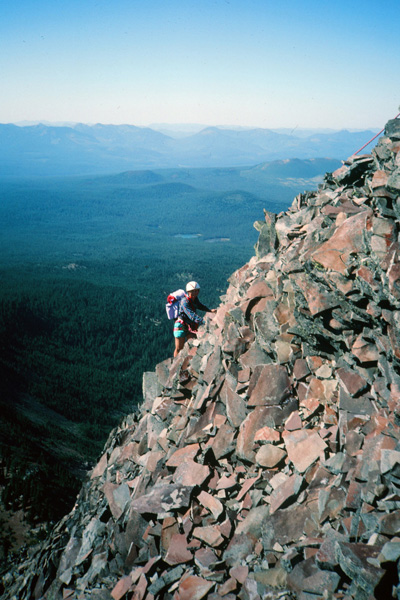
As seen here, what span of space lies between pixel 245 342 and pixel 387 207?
20.4 feet

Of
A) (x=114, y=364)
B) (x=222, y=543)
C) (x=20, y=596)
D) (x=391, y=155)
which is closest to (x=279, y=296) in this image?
(x=391, y=155)

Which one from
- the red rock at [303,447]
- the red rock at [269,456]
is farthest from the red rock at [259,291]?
the red rock at [269,456]

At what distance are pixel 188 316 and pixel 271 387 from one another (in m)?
6.70

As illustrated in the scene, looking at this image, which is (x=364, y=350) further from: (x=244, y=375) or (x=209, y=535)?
(x=209, y=535)

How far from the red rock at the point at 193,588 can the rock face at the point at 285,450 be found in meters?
0.03

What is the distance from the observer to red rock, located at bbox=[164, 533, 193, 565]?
9953mm

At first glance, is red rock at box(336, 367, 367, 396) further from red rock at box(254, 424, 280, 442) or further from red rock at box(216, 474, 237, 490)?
red rock at box(216, 474, 237, 490)

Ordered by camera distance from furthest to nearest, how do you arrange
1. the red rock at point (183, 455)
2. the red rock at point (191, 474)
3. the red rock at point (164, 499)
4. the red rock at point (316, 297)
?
the red rock at point (183, 455) < the red rock at point (191, 474) < the red rock at point (164, 499) < the red rock at point (316, 297)

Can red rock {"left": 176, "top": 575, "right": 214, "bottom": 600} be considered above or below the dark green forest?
above

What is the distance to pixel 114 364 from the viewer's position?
13438 centimetres

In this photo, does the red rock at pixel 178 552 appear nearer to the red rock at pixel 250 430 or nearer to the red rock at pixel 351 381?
the red rock at pixel 250 430

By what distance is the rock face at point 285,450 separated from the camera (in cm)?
820

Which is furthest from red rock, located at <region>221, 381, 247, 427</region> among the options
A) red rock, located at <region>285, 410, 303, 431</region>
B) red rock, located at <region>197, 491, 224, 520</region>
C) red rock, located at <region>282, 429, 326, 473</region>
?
red rock, located at <region>197, 491, 224, 520</region>

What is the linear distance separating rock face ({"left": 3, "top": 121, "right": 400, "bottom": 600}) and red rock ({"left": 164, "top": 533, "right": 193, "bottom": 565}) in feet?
0.11
